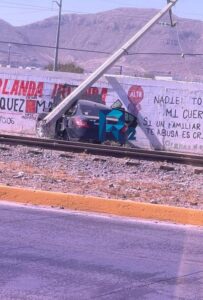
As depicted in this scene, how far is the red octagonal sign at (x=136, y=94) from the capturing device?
1250 inches

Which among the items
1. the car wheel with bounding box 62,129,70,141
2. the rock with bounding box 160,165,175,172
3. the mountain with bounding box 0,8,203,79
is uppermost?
the mountain with bounding box 0,8,203,79

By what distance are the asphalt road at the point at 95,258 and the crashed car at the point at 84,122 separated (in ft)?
56.1

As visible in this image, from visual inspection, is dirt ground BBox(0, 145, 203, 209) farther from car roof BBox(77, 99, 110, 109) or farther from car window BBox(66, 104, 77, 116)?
car window BBox(66, 104, 77, 116)

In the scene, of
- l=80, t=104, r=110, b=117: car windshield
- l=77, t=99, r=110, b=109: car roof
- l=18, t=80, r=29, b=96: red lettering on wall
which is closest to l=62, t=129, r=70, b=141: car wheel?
l=80, t=104, r=110, b=117: car windshield

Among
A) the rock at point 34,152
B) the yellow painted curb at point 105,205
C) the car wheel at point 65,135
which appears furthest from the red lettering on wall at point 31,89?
the yellow painted curb at point 105,205

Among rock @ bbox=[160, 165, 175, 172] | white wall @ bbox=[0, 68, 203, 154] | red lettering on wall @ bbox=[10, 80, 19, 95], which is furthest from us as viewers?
red lettering on wall @ bbox=[10, 80, 19, 95]

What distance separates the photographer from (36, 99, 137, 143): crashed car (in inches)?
1155

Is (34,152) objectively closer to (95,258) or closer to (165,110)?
(165,110)

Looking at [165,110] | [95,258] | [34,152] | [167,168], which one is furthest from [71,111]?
[95,258]

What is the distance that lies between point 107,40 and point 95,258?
15724 cm

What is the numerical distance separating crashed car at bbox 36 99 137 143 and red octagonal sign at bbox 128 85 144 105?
26.3 inches

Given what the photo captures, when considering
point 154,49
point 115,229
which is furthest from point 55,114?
point 154,49

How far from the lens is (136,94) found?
104ft

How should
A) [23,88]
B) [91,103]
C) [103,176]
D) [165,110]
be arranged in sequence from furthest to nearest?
[23,88], [165,110], [91,103], [103,176]
